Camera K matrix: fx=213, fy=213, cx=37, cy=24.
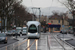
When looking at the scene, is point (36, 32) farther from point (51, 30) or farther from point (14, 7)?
point (51, 30)

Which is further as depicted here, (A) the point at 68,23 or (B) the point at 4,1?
(A) the point at 68,23

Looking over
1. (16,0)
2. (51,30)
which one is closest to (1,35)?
(16,0)

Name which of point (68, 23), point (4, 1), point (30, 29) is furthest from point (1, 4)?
point (68, 23)

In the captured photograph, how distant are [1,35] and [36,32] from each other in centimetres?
1135

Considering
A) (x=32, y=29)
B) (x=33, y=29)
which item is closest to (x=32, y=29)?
(x=32, y=29)

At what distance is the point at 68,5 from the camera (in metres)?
41.6

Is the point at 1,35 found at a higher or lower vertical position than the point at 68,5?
lower

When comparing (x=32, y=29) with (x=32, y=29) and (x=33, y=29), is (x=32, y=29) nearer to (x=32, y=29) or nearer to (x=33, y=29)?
(x=32, y=29)

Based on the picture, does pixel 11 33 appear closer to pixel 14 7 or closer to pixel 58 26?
pixel 14 7

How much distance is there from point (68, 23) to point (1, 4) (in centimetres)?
7049

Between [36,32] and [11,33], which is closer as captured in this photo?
[36,32]

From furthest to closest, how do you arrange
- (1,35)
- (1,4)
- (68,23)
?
(68,23) < (1,4) < (1,35)

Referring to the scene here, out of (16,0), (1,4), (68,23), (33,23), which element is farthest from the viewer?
(68,23)

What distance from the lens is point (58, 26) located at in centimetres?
11469
